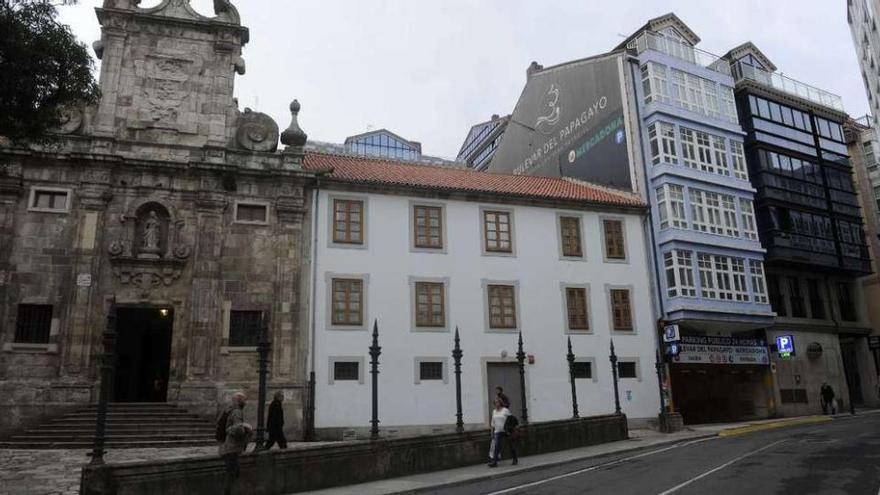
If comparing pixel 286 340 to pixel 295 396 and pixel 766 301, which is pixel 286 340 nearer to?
pixel 295 396

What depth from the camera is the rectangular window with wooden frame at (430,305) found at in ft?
87.8

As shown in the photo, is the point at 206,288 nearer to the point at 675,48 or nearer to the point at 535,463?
the point at 535,463

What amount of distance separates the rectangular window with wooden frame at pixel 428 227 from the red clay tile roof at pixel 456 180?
1.00 metres

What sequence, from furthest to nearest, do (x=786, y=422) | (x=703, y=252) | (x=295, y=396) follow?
1. (x=703, y=252)
2. (x=786, y=422)
3. (x=295, y=396)

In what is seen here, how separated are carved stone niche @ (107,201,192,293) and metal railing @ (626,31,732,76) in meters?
24.1

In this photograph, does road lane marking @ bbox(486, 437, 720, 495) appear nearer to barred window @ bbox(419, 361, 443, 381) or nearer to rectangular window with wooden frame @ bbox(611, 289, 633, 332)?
rectangular window with wooden frame @ bbox(611, 289, 633, 332)

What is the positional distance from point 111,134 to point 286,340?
1014cm

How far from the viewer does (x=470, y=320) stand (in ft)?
89.7

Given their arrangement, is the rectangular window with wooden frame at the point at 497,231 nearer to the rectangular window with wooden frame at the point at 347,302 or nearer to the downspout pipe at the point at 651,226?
the rectangular window with wooden frame at the point at 347,302

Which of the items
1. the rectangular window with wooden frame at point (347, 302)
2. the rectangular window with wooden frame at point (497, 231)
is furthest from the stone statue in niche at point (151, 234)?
the rectangular window with wooden frame at point (497, 231)

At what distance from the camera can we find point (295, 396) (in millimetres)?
24094

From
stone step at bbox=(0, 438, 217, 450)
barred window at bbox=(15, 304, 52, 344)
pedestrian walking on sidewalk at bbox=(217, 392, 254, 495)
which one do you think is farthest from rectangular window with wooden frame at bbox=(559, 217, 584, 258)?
barred window at bbox=(15, 304, 52, 344)

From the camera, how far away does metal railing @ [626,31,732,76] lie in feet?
112

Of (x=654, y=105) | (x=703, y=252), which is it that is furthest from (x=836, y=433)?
(x=654, y=105)
